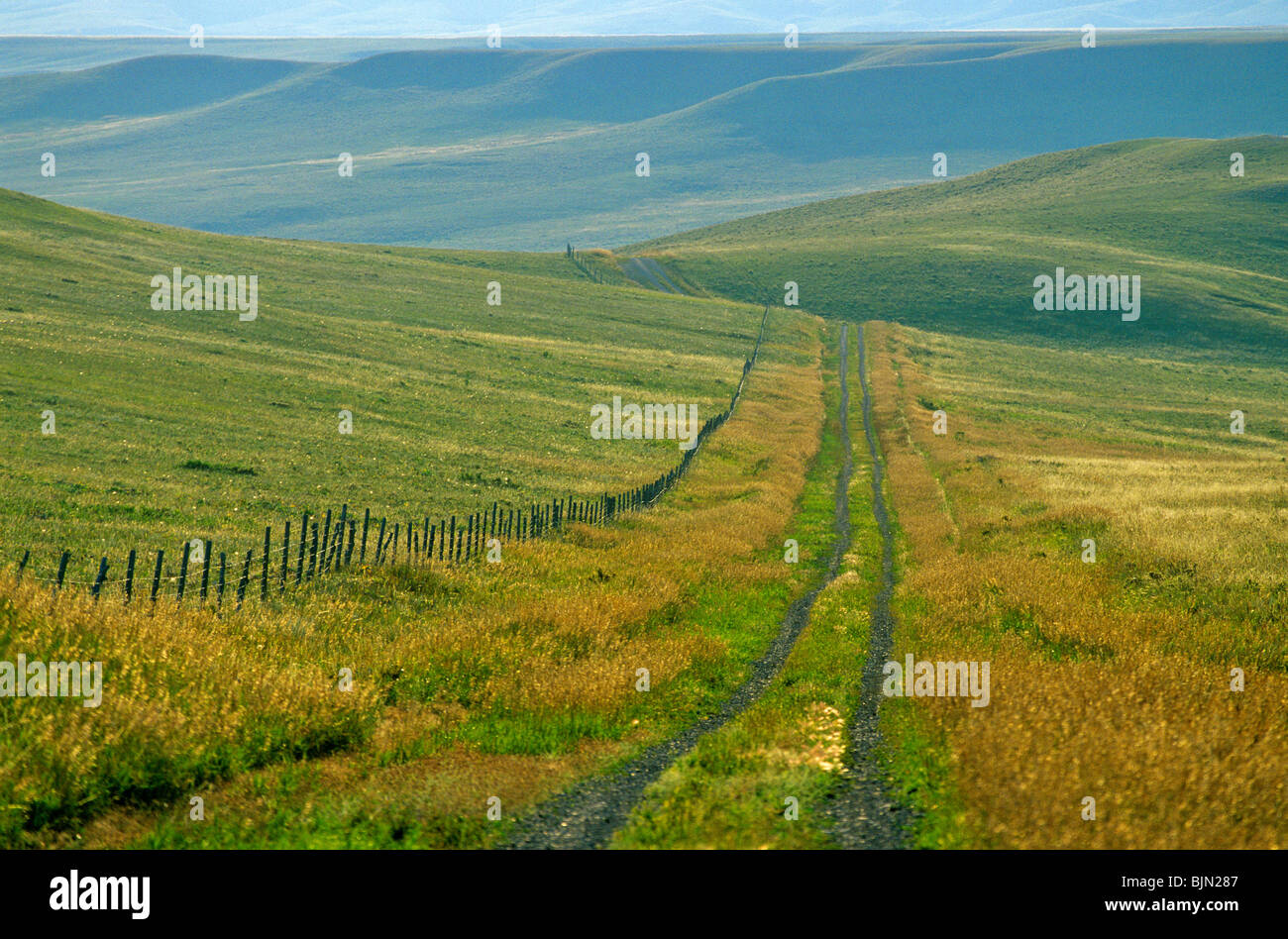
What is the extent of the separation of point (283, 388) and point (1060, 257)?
377 feet

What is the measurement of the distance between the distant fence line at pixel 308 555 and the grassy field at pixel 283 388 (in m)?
1.21

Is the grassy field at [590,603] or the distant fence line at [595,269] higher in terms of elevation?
the distant fence line at [595,269]

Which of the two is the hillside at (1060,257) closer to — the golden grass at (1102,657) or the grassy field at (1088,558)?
the grassy field at (1088,558)

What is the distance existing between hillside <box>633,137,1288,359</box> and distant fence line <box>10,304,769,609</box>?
314 feet

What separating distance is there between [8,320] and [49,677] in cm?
4601

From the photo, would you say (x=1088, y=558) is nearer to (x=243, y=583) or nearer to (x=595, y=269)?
(x=243, y=583)

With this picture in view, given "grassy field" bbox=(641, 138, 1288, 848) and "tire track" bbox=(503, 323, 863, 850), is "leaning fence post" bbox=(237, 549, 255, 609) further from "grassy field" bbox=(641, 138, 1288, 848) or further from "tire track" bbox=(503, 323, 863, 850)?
"grassy field" bbox=(641, 138, 1288, 848)

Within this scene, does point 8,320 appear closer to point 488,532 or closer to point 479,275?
point 488,532

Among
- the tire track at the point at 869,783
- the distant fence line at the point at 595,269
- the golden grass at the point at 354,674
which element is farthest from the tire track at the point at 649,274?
the tire track at the point at 869,783

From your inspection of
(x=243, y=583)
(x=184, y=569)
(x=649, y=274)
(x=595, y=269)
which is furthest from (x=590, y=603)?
(x=649, y=274)

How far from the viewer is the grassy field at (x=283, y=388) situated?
2762cm

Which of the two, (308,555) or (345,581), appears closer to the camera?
(345,581)

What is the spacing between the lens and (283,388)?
159ft

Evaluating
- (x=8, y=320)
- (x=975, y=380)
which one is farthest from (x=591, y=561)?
(x=975, y=380)
